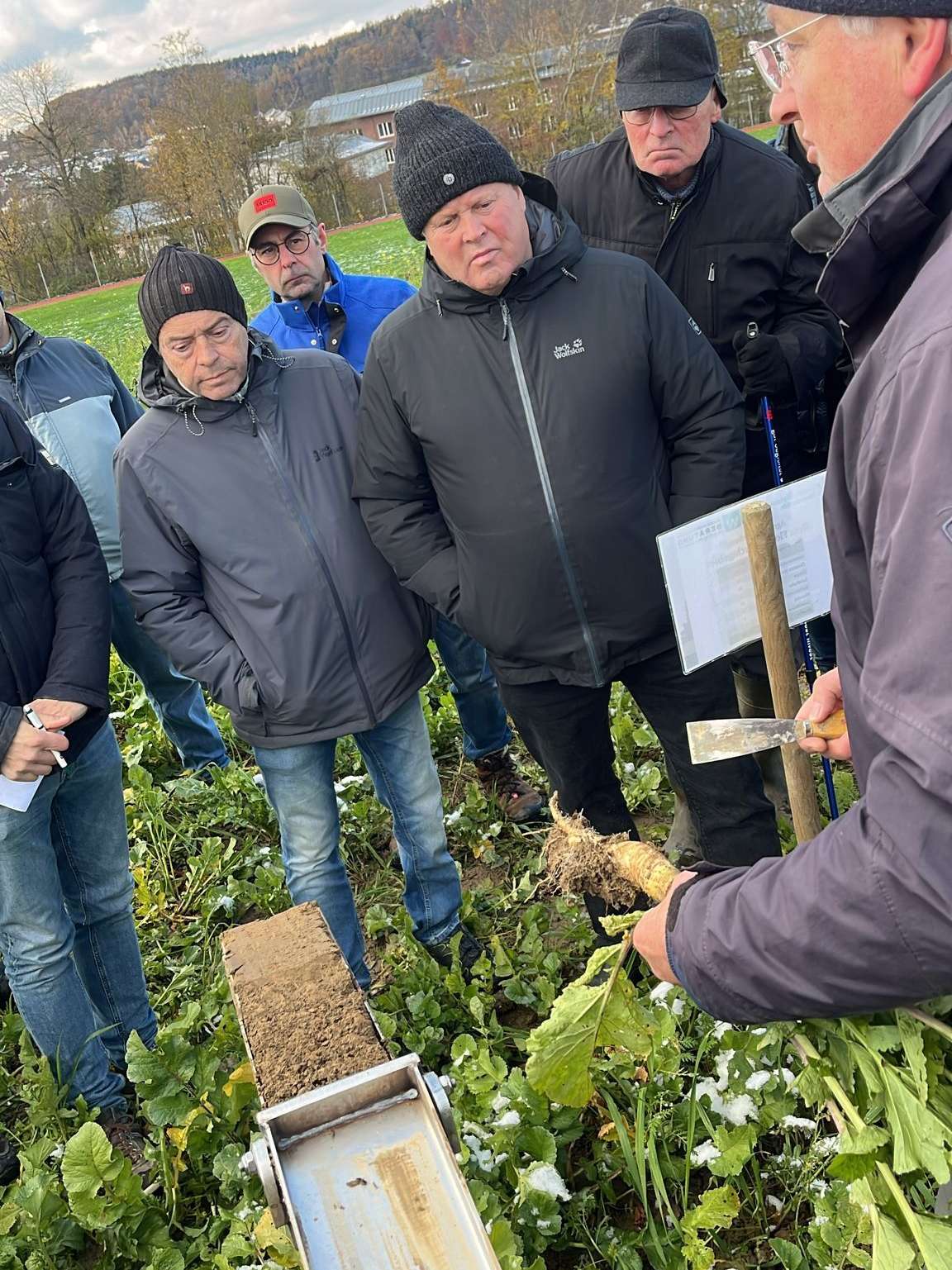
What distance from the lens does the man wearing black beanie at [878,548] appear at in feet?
3.09

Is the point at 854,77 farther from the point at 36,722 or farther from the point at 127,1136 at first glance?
the point at 127,1136

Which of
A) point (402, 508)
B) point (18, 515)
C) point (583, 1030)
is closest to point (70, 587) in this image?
point (18, 515)

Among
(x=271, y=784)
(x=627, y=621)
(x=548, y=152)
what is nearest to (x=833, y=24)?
(x=627, y=621)

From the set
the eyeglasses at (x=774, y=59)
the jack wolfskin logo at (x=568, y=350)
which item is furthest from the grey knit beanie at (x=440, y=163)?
the eyeglasses at (x=774, y=59)

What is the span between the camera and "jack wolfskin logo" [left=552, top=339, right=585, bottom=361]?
2.57 metres

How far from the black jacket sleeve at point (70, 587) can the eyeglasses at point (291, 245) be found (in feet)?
5.37

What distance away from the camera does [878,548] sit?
3.34ft

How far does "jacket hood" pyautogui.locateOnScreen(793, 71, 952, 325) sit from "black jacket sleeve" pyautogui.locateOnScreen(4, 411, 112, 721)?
84.4 inches

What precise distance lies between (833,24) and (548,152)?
3555 cm

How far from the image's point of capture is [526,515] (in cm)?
262

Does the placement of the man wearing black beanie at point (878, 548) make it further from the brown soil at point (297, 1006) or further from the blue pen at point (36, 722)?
the blue pen at point (36, 722)

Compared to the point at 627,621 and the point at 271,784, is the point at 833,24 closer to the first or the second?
the point at 627,621

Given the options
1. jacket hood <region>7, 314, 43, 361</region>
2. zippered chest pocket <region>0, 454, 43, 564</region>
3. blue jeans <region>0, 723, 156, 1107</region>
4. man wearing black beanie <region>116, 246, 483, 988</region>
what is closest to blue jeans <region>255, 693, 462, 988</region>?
man wearing black beanie <region>116, 246, 483, 988</region>

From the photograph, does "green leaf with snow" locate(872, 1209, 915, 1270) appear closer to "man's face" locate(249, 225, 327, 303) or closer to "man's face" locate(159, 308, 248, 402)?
"man's face" locate(159, 308, 248, 402)
